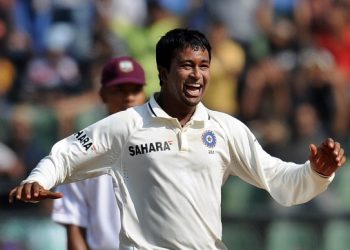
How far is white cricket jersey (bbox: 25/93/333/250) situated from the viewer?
199 inches

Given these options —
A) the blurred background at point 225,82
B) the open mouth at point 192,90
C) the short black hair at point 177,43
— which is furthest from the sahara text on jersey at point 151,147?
the blurred background at point 225,82

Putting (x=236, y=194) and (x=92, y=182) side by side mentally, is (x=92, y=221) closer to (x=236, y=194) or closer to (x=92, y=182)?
(x=92, y=182)

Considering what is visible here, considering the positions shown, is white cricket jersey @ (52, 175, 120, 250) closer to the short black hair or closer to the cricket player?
the cricket player

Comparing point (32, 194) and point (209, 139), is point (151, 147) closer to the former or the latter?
point (209, 139)

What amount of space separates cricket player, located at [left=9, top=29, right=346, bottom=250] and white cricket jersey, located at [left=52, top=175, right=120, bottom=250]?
1207 millimetres

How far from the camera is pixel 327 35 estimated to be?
12305 millimetres

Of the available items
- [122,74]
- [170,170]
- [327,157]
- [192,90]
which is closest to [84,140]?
[170,170]

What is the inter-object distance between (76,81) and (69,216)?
5.60 m

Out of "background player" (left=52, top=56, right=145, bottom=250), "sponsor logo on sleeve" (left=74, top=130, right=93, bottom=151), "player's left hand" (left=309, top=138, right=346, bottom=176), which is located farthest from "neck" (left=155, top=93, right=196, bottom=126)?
"background player" (left=52, top=56, right=145, bottom=250)

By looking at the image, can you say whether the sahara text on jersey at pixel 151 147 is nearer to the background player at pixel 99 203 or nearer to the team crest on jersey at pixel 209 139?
the team crest on jersey at pixel 209 139

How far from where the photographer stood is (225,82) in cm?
1197

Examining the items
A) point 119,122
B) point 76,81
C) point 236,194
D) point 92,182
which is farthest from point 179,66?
point 76,81

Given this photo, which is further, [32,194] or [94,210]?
[94,210]

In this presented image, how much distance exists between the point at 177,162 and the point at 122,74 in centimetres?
183
